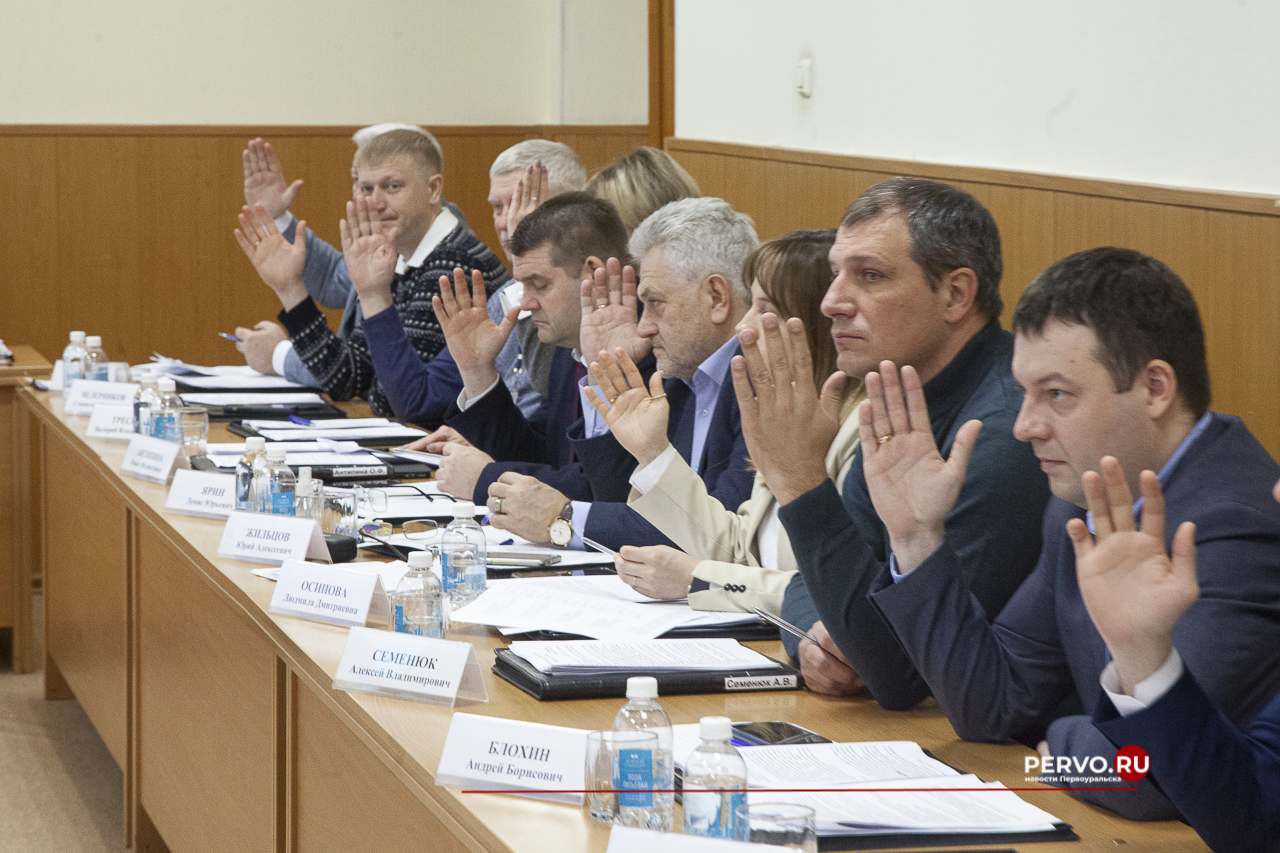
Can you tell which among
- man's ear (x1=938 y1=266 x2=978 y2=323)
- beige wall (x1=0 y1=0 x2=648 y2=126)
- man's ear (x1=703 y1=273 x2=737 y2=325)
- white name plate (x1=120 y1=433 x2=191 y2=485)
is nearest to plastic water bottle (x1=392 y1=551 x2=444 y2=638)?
man's ear (x1=938 y1=266 x2=978 y2=323)

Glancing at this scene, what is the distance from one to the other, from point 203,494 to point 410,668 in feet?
3.63

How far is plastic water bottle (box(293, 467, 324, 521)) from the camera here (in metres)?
2.48

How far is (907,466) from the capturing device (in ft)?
5.31

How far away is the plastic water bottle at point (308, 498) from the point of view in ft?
8.13

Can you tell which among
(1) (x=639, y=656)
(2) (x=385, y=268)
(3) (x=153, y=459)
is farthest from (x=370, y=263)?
(1) (x=639, y=656)

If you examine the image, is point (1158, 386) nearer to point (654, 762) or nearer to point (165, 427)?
point (654, 762)

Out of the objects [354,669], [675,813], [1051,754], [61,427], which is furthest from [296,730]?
[61,427]

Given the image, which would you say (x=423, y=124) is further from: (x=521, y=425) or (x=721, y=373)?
(x=721, y=373)

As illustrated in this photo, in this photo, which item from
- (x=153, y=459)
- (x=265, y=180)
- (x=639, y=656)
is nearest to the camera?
(x=639, y=656)

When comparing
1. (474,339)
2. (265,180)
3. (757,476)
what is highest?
(265,180)

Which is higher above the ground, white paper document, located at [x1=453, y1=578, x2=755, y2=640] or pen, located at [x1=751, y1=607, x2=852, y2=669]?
pen, located at [x1=751, y1=607, x2=852, y2=669]

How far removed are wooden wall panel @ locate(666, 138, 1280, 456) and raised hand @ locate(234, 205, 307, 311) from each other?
1531 millimetres

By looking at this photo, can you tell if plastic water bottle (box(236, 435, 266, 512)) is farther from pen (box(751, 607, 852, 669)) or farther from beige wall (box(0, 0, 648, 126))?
beige wall (box(0, 0, 648, 126))

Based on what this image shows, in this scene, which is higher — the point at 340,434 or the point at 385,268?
the point at 385,268
